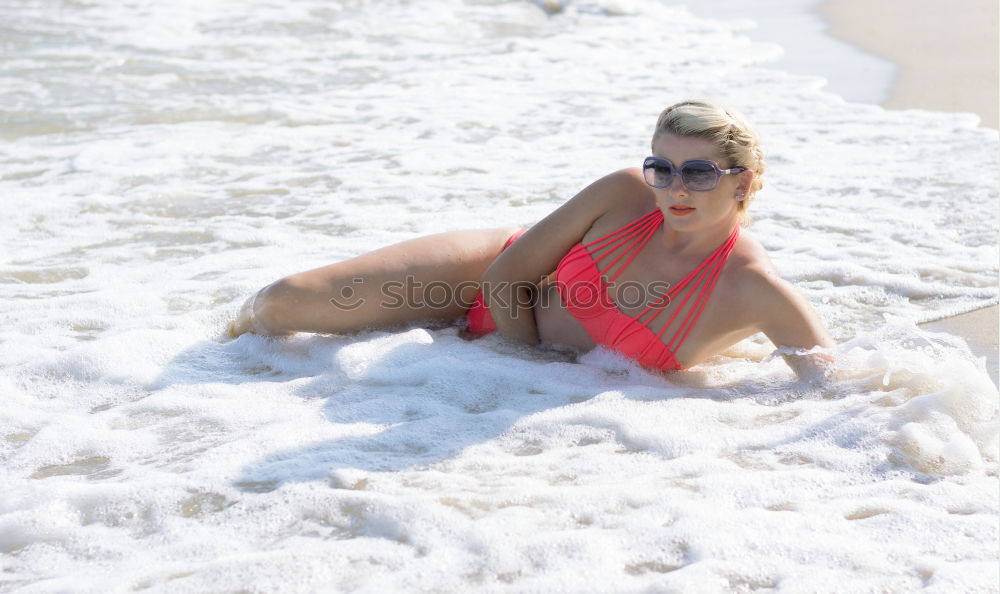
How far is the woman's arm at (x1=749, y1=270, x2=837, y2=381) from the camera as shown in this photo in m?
3.35

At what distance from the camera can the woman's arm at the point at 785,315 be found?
3.35 m

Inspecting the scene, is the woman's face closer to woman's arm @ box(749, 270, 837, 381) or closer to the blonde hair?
the blonde hair

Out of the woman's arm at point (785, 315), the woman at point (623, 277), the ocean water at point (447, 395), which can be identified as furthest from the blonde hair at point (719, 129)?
the ocean water at point (447, 395)

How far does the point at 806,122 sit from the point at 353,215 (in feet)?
12.6

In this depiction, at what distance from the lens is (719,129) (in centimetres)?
330

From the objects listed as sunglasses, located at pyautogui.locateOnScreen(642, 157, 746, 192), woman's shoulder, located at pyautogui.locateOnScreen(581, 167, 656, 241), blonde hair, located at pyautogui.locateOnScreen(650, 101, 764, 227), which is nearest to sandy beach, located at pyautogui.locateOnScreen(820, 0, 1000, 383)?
woman's shoulder, located at pyautogui.locateOnScreen(581, 167, 656, 241)

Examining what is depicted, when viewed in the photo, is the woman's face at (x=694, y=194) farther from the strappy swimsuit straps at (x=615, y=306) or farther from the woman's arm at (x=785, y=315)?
the woman's arm at (x=785, y=315)

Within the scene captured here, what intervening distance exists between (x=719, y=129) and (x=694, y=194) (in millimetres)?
234

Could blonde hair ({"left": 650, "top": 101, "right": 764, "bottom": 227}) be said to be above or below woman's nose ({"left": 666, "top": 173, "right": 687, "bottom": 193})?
above

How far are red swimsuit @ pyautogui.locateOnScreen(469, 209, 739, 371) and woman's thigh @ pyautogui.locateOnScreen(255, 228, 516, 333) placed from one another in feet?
1.58

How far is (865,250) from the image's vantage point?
205 inches

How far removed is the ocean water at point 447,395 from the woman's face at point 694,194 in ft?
1.95

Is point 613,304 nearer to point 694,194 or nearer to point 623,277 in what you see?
point 623,277

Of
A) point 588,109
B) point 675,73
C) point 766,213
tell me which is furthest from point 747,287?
point 675,73
